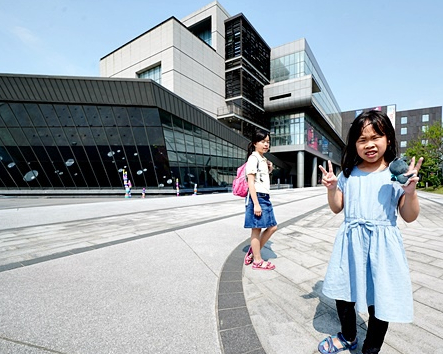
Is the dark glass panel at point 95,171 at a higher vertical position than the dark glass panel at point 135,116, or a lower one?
lower

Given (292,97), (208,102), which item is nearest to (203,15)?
(208,102)

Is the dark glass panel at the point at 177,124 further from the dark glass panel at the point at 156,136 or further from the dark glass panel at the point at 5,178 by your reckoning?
the dark glass panel at the point at 5,178

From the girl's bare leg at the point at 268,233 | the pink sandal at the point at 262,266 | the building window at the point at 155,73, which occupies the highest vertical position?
the building window at the point at 155,73

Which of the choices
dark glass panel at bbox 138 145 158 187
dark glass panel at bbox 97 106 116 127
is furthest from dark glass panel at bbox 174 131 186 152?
dark glass panel at bbox 97 106 116 127

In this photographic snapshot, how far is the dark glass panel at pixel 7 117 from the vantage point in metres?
17.2

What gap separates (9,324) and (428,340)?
344 centimetres

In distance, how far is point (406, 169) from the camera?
118 cm

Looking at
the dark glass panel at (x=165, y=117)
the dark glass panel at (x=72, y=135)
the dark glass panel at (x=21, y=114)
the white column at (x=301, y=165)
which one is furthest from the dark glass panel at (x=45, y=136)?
the white column at (x=301, y=165)

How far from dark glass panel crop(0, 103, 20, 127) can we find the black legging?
24.8 meters

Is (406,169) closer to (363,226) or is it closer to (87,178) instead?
(363,226)

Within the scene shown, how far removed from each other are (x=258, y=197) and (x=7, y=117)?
23.9 meters

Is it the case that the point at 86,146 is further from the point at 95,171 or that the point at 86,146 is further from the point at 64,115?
the point at 64,115

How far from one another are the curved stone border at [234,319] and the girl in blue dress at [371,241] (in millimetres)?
523

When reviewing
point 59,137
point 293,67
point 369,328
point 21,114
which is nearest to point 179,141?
point 59,137
